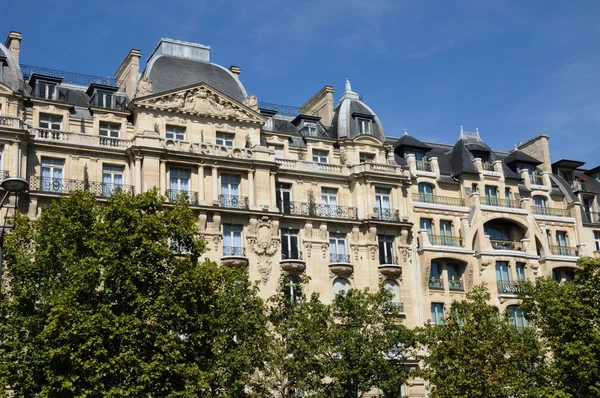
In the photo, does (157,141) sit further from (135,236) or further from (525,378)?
(525,378)

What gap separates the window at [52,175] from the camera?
44656mm

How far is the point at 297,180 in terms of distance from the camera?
5081 centimetres

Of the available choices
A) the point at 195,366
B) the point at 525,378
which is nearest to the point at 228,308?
the point at 195,366

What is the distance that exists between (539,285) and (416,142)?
14.1 m

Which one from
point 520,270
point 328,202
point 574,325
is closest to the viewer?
point 574,325

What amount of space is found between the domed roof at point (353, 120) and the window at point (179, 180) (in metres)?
10.6

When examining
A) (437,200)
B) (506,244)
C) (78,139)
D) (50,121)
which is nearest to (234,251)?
(78,139)

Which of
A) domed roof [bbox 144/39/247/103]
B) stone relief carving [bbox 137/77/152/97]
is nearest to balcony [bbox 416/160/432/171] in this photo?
domed roof [bbox 144/39/247/103]

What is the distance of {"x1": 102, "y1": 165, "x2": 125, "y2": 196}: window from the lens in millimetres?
46000

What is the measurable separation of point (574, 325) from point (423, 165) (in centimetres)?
1622

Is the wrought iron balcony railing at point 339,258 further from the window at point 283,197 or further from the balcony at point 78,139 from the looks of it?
the balcony at point 78,139

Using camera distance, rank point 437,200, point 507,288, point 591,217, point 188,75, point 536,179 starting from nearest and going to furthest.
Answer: point 188,75 → point 507,288 → point 437,200 → point 536,179 → point 591,217

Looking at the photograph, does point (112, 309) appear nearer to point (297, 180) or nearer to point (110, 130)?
point (110, 130)

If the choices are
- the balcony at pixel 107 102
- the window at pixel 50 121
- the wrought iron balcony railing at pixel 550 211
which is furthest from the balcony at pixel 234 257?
the wrought iron balcony railing at pixel 550 211
